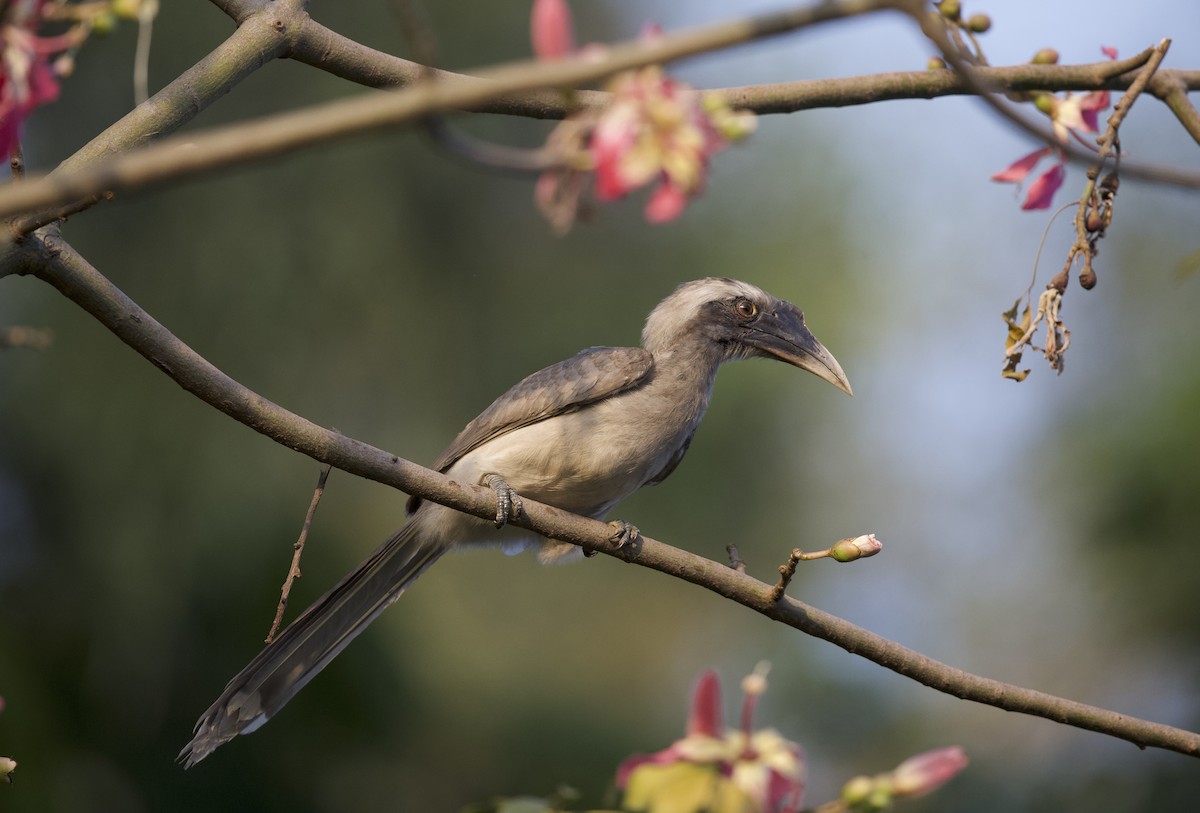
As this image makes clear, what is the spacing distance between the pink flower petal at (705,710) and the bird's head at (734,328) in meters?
3.30

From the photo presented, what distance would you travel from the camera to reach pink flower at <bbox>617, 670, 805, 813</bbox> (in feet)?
4.72

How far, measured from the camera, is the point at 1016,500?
1731 centimetres

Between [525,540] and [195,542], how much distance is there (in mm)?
7547

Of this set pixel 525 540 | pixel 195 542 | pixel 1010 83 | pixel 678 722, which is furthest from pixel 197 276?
pixel 1010 83

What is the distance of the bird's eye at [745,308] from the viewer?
502 centimetres

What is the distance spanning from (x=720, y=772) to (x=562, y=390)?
3.19 meters

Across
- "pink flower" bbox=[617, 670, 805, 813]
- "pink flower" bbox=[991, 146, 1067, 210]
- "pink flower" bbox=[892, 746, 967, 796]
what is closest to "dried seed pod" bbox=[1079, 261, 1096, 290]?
"pink flower" bbox=[991, 146, 1067, 210]

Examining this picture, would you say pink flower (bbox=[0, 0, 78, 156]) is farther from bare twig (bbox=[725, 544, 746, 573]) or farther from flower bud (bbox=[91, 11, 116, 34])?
bare twig (bbox=[725, 544, 746, 573])

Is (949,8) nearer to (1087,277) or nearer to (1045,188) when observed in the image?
(1045,188)

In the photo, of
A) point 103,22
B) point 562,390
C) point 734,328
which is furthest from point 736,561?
point 103,22

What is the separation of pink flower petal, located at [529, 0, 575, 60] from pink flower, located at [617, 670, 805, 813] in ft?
2.60

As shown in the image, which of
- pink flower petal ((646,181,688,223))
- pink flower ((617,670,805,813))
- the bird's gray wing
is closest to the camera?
pink flower ((617,670,805,813))

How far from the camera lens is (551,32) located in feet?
4.87

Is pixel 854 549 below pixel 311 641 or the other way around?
the other way around
